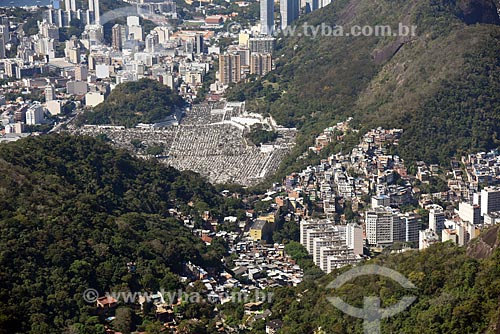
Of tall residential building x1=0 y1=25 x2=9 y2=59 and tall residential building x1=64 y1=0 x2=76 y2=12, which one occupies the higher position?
tall residential building x1=64 y1=0 x2=76 y2=12

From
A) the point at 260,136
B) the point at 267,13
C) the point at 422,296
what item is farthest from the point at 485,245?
the point at 267,13

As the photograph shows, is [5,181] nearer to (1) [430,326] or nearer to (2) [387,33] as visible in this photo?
(1) [430,326]

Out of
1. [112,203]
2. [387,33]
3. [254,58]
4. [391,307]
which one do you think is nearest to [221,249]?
[112,203]

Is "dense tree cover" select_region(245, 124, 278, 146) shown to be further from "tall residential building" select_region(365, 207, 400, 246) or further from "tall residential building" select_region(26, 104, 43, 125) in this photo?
"tall residential building" select_region(365, 207, 400, 246)

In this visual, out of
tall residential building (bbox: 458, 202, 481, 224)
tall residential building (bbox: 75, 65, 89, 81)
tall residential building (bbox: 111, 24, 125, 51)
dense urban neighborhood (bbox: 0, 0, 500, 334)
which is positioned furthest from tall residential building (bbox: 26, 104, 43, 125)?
tall residential building (bbox: 458, 202, 481, 224)

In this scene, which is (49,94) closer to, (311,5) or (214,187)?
(311,5)

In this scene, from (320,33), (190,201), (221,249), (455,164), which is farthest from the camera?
(320,33)
